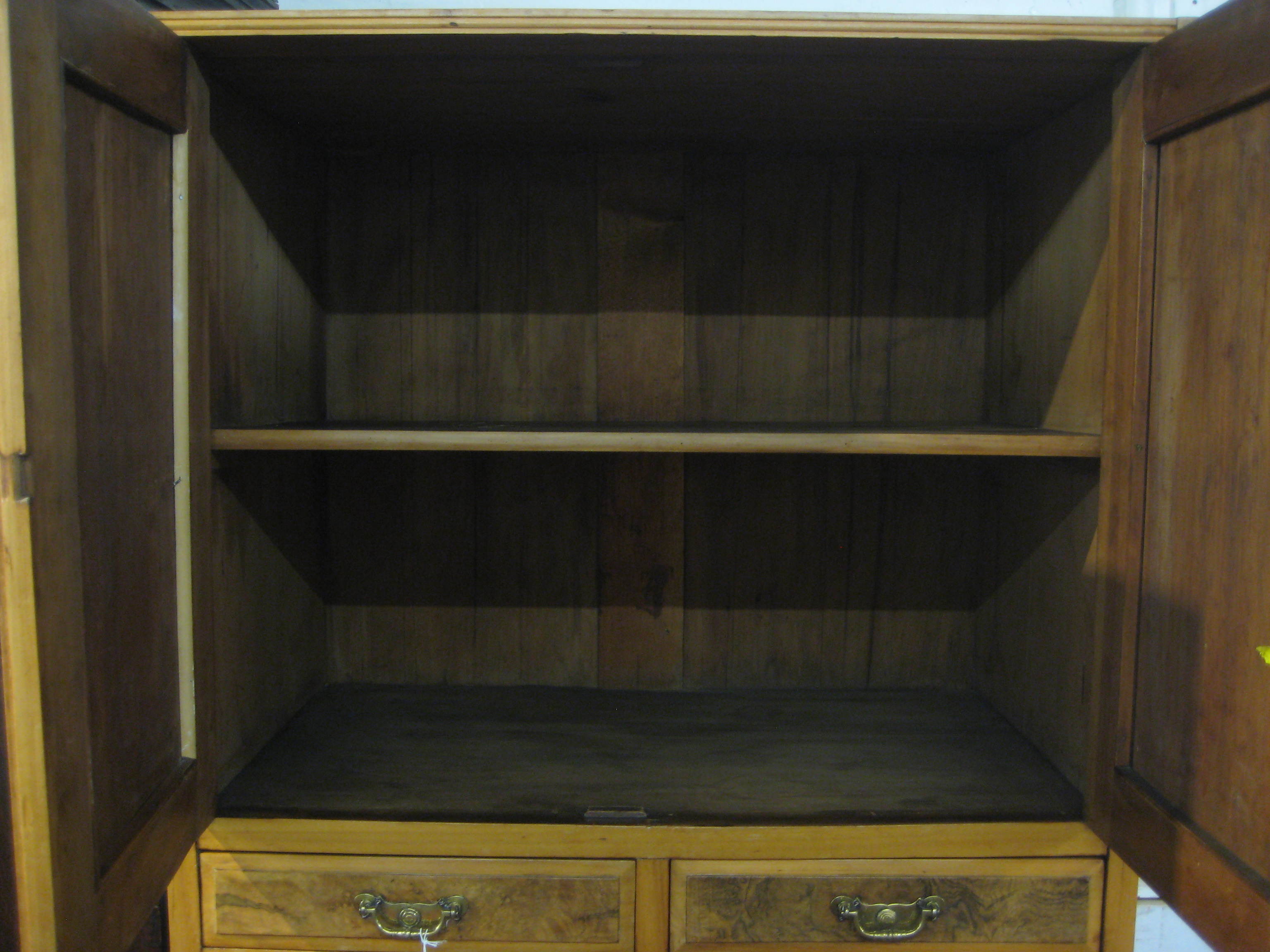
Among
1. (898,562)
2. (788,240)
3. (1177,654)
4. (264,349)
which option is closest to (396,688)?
(264,349)

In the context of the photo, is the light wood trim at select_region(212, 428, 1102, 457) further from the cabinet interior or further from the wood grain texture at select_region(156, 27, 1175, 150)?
the wood grain texture at select_region(156, 27, 1175, 150)

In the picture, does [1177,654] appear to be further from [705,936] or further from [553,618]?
[553,618]

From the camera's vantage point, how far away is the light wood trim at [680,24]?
92cm

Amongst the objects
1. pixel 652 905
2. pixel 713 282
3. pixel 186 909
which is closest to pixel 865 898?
pixel 652 905

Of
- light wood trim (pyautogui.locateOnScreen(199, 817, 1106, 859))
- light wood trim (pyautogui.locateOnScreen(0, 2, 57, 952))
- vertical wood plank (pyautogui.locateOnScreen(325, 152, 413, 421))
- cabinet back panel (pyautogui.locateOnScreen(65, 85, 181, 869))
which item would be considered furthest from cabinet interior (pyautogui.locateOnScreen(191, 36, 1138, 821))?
light wood trim (pyautogui.locateOnScreen(0, 2, 57, 952))

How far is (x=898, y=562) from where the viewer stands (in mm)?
1474

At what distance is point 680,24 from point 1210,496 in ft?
2.30

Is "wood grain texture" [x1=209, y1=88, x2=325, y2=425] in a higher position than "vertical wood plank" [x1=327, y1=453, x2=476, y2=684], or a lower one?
higher

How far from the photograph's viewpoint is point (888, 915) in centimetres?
104

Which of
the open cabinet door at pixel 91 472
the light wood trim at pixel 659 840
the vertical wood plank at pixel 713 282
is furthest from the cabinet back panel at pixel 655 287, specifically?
the light wood trim at pixel 659 840

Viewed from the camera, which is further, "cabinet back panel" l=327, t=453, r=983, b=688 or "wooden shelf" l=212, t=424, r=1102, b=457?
"cabinet back panel" l=327, t=453, r=983, b=688

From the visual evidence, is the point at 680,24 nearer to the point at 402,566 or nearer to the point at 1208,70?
the point at 1208,70

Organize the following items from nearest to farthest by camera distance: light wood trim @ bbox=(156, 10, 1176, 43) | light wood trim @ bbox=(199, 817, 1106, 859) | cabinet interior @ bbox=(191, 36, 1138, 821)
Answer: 1. light wood trim @ bbox=(156, 10, 1176, 43)
2. light wood trim @ bbox=(199, 817, 1106, 859)
3. cabinet interior @ bbox=(191, 36, 1138, 821)

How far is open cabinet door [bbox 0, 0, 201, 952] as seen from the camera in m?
0.64
